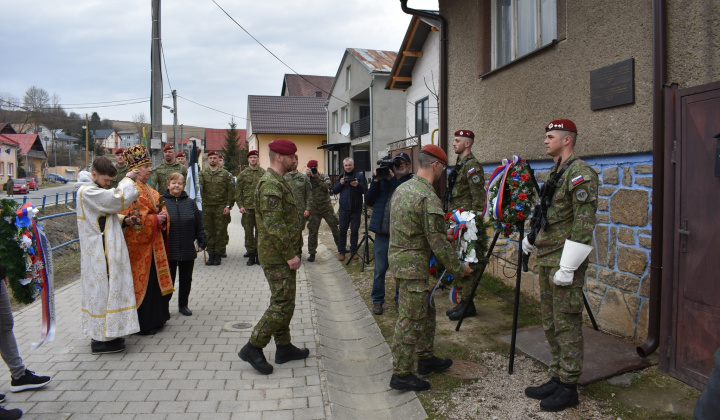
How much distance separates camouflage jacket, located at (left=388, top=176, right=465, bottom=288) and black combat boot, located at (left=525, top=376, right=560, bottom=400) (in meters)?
1.01

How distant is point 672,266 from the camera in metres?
3.70

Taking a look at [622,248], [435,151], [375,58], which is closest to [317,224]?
[435,151]

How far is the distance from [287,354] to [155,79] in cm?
900

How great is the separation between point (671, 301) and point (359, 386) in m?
2.65

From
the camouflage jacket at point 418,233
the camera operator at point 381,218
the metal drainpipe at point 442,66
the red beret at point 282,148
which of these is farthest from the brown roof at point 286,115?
the camouflage jacket at point 418,233

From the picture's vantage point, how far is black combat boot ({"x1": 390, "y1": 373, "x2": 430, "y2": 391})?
3.82 m

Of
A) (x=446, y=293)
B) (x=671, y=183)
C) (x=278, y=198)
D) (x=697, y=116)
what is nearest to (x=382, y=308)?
(x=446, y=293)

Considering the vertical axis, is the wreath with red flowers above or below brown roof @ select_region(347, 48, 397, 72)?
below

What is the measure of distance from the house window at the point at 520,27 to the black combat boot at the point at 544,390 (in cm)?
399

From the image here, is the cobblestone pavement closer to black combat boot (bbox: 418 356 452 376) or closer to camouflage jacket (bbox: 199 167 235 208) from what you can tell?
black combat boot (bbox: 418 356 452 376)

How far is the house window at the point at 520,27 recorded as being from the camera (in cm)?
587

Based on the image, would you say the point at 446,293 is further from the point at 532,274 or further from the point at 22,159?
the point at 22,159

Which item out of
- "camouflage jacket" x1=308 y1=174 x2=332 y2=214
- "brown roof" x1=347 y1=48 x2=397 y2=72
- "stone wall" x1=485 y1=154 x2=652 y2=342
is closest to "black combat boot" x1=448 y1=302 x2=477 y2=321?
"stone wall" x1=485 y1=154 x2=652 y2=342

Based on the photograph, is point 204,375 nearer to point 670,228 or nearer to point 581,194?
point 581,194
